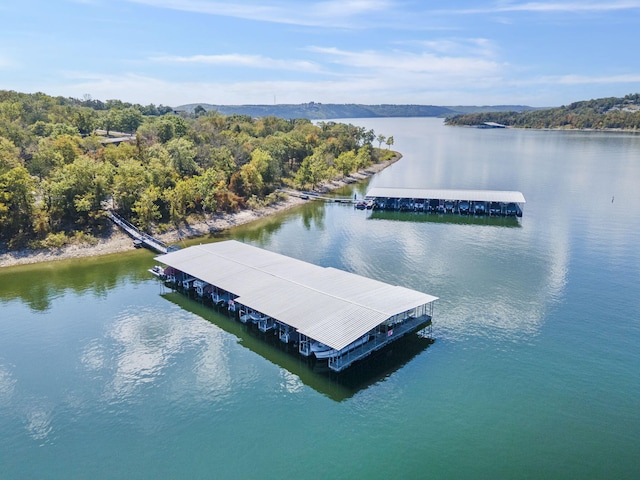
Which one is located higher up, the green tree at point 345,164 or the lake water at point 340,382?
the green tree at point 345,164

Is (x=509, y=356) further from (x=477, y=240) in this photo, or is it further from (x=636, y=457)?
(x=477, y=240)

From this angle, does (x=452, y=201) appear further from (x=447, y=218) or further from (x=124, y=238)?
(x=124, y=238)

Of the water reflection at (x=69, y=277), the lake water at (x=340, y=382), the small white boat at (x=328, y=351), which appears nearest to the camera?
the lake water at (x=340, y=382)

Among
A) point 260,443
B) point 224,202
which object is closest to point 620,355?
point 260,443

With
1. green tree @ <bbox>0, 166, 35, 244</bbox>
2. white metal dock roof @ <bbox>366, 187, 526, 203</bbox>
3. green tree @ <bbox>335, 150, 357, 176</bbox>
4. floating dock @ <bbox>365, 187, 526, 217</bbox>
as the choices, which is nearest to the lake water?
green tree @ <bbox>0, 166, 35, 244</bbox>

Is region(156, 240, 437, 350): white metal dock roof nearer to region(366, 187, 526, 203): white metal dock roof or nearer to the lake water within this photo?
the lake water

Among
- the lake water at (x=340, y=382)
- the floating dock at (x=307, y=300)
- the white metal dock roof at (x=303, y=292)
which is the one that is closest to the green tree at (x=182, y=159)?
the lake water at (x=340, y=382)

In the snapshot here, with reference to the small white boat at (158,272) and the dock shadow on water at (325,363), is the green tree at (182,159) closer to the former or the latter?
the small white boat at (158,272)

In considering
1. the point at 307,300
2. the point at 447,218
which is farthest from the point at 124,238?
the point at 447,218
